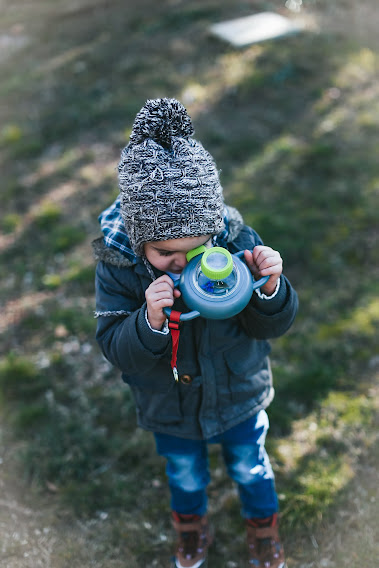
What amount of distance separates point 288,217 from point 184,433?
9.41 ft

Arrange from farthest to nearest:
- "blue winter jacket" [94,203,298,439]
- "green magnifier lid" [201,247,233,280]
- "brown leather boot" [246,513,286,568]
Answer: "brown leather boot" [246,513,286,568] → "blue winter jacket" [94,203,298,439] → "green magnifier lid" [201,247,233,280]

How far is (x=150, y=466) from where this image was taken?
10.4 ft

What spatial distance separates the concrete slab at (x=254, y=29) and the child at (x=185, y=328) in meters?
5.90

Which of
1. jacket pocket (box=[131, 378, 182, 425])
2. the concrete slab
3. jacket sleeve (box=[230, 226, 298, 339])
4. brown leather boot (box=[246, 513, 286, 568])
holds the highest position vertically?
jacket sleeve (box=[230, 226, 298, 339])

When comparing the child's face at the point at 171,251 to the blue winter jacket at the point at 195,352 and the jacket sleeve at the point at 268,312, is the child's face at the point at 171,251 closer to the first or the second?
the blue winter jacket at the point at 195,352

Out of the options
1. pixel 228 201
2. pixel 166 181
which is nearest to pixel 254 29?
pixel 228 201

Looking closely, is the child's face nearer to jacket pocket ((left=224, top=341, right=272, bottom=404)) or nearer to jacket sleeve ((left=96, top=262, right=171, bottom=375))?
jacket sleeve ((left=96, top=262, right=171, bottom=375))

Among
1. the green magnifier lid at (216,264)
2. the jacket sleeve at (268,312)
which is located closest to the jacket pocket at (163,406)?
the jacket sleeve at (268,312)

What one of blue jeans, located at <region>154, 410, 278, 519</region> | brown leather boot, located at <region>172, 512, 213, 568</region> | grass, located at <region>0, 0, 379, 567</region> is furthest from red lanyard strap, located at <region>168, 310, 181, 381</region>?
grass, located at <region>0, 0, 379, 567</region>

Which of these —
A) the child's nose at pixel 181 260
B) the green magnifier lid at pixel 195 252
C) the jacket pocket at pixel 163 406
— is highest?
the green magnifier lid at pixel 195 252

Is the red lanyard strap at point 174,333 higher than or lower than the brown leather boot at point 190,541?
higher

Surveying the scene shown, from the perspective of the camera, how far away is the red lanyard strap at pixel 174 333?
6.19ft

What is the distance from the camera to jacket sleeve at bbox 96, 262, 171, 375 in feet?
6.56

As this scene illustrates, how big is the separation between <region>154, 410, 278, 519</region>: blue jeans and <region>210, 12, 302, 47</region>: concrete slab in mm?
6327
